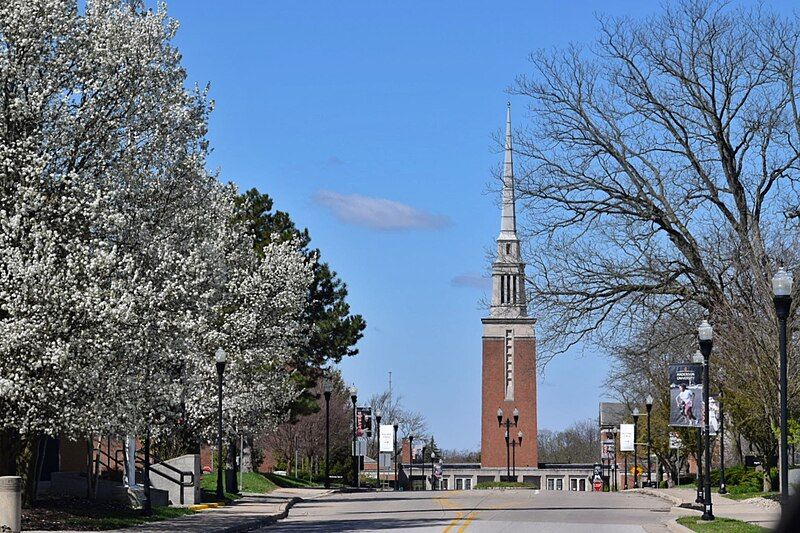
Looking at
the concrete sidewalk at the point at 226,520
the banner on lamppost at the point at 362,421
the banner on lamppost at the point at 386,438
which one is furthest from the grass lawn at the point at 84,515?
the banner on lamppost at the point at 386,438

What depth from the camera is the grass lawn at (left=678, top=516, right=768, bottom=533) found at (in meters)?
21.1

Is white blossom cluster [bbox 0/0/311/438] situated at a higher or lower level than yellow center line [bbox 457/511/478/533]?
higher

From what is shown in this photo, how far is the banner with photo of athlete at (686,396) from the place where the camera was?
92.1ft

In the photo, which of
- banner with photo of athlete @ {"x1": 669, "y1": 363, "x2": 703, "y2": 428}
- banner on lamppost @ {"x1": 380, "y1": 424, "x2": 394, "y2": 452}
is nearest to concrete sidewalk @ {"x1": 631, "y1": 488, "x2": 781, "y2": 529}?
banner with photo of athlete @ {"x1": 669, "y1": 363, "x2": 703, "y2": 428}

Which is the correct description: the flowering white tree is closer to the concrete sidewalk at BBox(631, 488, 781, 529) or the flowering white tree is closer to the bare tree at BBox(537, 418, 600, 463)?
the concrete sidewalk at BBox(631, 488, 781, 529)

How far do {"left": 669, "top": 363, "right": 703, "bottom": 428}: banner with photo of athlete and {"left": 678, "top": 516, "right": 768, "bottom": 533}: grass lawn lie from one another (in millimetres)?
2707

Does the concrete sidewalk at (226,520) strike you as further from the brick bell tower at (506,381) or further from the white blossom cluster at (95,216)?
the brick bell tower at (506,381)

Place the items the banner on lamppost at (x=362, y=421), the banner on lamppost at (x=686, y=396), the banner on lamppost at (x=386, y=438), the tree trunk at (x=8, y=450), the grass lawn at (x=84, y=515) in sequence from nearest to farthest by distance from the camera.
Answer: the grass lawn at (x=84, y=515)
the tree trunk at (x=8, y=450)
the banner on lamppost at (x=686, y=396)
the banner on lamppost at (x=362, y=421)
the banner on lamppost at (x=386, y=438)

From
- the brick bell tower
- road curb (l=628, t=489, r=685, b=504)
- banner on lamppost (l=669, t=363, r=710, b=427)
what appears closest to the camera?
banner on lamppost (l=669, t=363, r=710, b=427)

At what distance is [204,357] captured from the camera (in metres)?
34.6

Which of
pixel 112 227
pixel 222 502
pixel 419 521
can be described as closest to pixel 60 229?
pixel 112 227

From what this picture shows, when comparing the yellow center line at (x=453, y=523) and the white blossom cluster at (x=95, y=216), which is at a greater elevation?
the white blossom cluster at (x=95, y=216)

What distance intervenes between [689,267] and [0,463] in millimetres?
18786

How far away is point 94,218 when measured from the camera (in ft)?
72.1
